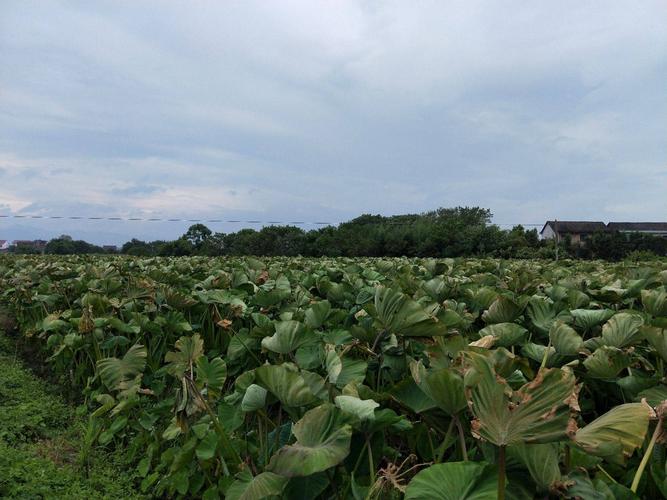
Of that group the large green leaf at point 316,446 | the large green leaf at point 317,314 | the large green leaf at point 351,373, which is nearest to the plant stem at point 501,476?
the large green leaf at point 316,446

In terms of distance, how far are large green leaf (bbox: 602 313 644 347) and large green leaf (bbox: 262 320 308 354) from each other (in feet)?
2.95

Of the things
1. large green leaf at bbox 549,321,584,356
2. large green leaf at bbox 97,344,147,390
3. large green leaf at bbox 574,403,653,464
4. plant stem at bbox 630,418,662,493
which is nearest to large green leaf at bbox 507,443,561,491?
large green leaf at bbox 574,403,653,464

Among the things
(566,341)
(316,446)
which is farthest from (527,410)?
(566,341)

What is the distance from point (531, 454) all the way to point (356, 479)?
1.57 feet

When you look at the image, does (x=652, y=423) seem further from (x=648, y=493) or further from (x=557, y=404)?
(x=557, y=404)

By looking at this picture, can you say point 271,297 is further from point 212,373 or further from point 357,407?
point 357,407

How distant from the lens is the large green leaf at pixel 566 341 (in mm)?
1441

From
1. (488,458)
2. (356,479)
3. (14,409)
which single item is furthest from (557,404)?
(14,409)

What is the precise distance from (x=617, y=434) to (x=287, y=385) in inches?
27.0

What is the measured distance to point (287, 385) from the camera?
4.02 feet

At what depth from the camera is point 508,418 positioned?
32.9 inches

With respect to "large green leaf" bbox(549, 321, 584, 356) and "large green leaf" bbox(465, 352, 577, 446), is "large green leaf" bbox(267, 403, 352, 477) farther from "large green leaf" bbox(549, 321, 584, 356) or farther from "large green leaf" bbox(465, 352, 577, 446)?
"large green leaf" bbox(549, 321, 584, 356)

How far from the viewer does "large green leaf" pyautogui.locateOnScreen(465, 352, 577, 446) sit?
818 millimetres

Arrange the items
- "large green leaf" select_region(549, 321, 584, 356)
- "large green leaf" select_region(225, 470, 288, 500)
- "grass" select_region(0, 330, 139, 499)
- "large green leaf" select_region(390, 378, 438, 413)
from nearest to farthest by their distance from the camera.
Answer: "large green leaf" select_region(225, 470, 288, 500), "large green leaf" select_region(390, 378, 438, 413), "large green leaf" select_region(549, 321, 584, 356), "grass" select_region(0, 330, 139, 499)
